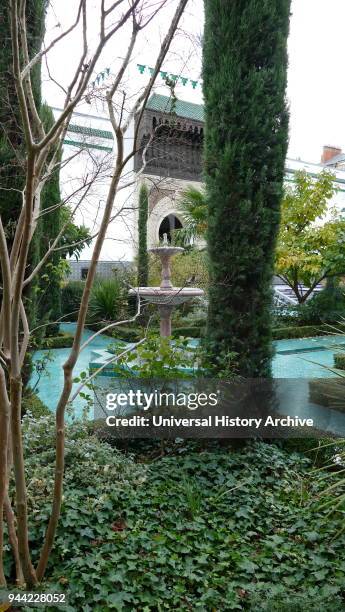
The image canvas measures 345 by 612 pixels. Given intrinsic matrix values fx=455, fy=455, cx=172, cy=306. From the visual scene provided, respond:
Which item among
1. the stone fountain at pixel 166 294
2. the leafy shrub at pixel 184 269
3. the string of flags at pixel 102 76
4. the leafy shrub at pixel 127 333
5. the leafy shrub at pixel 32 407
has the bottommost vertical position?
the leafy shrub at pixel 32 407

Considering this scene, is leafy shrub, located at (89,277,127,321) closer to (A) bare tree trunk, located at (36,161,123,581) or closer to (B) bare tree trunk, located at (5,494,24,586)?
(B) bare tree trunk, located at (5,494,24,586)

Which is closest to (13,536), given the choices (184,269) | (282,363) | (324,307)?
(282,363)

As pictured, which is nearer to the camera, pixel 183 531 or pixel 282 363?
pixel 183 531

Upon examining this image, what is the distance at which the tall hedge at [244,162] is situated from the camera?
11.2 feet

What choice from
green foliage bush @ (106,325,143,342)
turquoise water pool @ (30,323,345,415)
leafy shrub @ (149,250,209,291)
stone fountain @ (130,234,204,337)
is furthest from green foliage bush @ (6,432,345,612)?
leafy shrub @ (149,250,209,291)

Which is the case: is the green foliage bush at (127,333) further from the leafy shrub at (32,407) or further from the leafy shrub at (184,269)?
the leafy shrub at (32,407)

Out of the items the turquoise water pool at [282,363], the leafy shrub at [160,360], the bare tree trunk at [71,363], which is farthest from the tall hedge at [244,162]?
the bare tree trunk at [71,363]

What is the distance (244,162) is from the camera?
3.42 metres

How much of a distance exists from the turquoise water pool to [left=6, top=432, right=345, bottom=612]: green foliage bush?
2003 millimetres

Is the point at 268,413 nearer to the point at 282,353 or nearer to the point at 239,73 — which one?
the point at 239,73

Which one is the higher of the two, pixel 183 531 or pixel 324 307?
pixel 324 307

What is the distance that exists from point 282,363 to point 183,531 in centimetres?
558

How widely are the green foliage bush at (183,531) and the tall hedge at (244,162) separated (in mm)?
978

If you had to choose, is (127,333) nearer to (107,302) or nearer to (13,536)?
(107,302)
